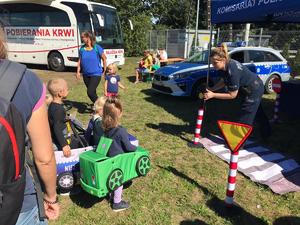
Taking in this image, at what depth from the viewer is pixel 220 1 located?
7.25 meters

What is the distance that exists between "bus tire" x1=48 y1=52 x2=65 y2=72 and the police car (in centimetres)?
769

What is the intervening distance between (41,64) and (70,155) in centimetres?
1536

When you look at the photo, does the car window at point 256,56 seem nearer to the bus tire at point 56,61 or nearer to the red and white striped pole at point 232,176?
the red and white striped pole at point 232,176

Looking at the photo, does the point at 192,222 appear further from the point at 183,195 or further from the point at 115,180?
the point at 115,180

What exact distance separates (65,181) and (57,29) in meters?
13.7

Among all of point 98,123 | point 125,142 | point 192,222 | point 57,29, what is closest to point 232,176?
point 192,222

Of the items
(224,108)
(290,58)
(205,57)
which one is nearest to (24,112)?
(224,108)

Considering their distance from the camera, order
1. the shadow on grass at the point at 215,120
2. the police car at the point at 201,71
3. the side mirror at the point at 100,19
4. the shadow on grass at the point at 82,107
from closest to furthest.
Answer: the shadow on grass at the point at 215,120, the shadow on grass at the point at 82,107, the police car at the point at 201,71, the side mirror at the point at 100,19

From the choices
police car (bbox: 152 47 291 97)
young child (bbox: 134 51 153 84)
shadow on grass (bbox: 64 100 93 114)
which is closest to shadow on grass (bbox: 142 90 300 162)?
police car (bbox: 152 47 291 97)

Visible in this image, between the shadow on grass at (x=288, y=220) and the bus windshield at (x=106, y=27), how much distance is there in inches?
550

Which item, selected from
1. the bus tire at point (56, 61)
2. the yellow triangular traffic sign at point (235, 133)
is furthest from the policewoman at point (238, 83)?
the bus tire at point (56, 61)

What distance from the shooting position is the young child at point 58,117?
4312mm

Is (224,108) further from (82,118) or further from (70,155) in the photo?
(70,155)

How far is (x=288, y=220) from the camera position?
408 cm
